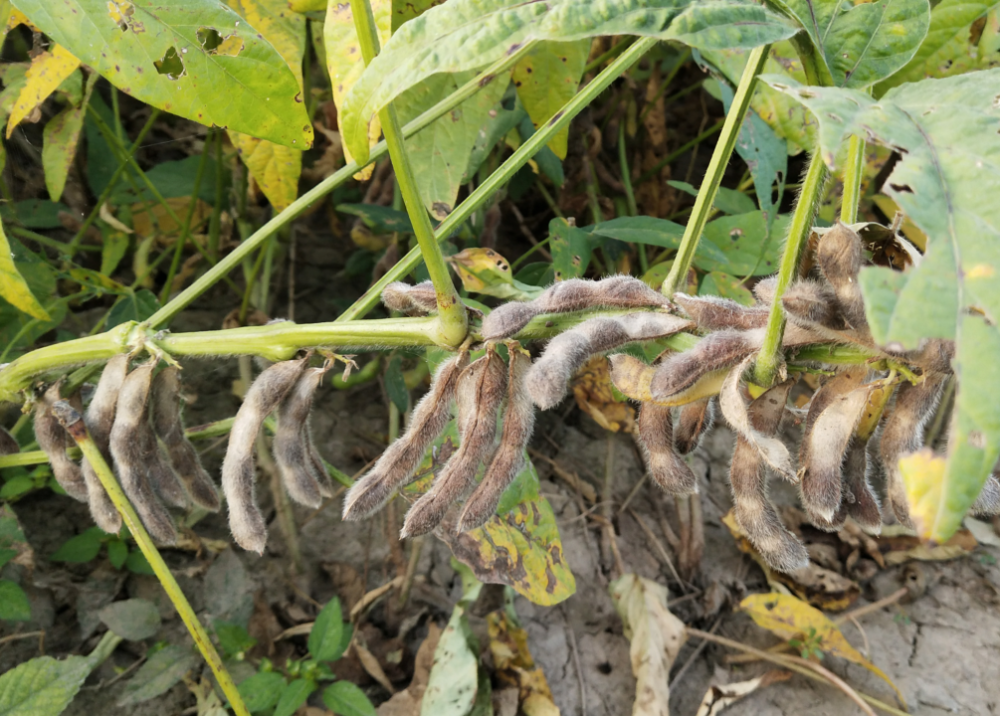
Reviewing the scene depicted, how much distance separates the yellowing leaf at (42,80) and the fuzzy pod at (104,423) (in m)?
0.48

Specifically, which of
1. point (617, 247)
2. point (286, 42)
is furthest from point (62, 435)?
point (617, 247)

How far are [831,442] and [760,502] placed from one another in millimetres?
127

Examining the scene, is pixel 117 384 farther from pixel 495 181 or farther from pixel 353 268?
pixel 353 268

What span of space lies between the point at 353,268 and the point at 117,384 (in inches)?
37.9

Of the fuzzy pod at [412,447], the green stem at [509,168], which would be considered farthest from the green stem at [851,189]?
the fuzzy pod at [412,447]

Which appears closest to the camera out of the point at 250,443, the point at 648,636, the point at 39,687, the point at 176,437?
the point at 250,443

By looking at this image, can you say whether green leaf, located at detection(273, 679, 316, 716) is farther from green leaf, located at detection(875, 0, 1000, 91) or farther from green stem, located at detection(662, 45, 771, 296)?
green leaf, located at detection(875, 0, 1000, 91)

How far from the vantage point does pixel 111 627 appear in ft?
4.69

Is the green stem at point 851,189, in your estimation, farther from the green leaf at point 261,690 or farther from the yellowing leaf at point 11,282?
the green leaf at point 261,690

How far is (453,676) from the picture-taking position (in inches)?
56.2

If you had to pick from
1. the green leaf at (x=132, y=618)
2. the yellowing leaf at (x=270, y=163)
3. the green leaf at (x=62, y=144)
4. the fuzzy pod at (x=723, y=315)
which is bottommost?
the green leaf at (x=132, y=618)

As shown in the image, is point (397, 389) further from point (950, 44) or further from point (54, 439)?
point (950, 44)

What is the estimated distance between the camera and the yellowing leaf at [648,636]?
154 cm

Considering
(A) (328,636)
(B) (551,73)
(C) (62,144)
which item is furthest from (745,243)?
(C) (62,144)
